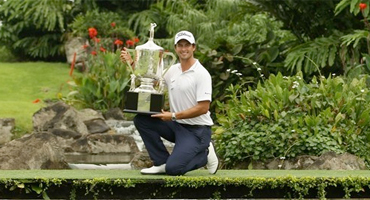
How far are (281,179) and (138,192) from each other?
1112 mm

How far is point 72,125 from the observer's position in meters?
14.6

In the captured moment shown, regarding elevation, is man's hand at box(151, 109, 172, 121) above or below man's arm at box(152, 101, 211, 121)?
below

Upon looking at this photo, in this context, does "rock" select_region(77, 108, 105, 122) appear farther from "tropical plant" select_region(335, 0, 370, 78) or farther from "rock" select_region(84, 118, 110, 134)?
"tropical plant" select_region(335, 0, 370, 78)

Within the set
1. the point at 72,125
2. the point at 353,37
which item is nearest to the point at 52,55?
the point at 72,125

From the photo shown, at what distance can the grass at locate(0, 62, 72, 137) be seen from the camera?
638 inches

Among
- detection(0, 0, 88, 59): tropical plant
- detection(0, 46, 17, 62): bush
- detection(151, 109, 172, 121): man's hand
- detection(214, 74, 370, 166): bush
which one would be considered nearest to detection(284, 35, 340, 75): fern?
detection(214, 74, 370, 166): bush

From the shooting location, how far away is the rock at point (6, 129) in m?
13.7

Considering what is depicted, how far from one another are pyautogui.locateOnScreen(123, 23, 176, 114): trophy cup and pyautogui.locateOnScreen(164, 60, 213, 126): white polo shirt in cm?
11

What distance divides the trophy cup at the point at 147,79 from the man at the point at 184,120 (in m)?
0.07

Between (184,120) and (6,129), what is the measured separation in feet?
23.8

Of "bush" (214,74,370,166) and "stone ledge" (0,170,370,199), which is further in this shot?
"bush" (214,74,370,166)

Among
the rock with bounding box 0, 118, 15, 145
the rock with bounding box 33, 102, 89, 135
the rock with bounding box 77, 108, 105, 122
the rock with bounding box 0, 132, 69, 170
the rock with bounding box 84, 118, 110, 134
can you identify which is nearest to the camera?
the rock with bounding box 0, 132, 69, 170

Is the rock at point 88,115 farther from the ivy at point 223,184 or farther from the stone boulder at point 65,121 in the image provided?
the ivy at point 223,184

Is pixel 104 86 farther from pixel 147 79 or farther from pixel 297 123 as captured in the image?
pixel 147 79
